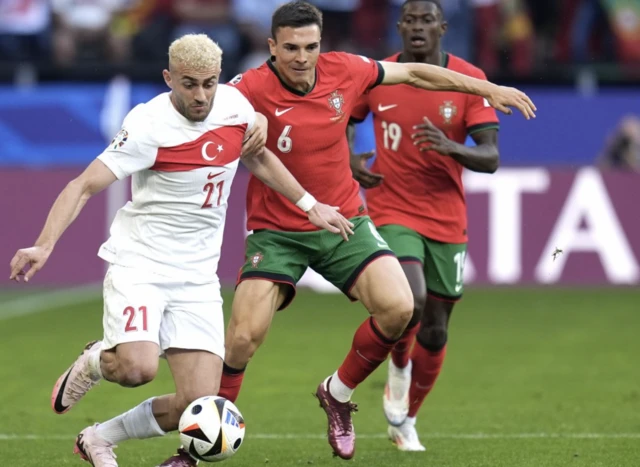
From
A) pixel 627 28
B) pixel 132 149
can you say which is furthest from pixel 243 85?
pixel 627 28

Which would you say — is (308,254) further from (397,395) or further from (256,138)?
(397,395)

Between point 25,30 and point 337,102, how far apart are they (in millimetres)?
12578

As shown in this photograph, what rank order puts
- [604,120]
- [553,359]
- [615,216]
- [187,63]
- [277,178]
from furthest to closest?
[604,120], [615,216], [553,359], [277,178], [187,63]

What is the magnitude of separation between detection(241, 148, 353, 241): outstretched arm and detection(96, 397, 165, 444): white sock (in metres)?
1.34

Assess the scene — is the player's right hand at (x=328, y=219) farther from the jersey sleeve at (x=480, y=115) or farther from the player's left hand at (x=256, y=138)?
the jersey sleeve at (x=480, y=115)

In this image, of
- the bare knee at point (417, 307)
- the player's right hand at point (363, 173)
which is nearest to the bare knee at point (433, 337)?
the bare knee at point (417, 307)

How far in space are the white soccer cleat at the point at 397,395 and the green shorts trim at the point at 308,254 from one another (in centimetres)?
99

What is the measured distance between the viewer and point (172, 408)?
681 cm

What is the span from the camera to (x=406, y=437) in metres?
8.20

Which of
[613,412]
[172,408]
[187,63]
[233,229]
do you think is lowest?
[233,229]

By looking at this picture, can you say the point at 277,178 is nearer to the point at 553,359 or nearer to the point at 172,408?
the point at 172,408

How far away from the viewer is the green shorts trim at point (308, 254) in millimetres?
7555

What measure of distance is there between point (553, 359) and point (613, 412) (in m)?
2.64

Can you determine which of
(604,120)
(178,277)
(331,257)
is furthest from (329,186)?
(604,120)
